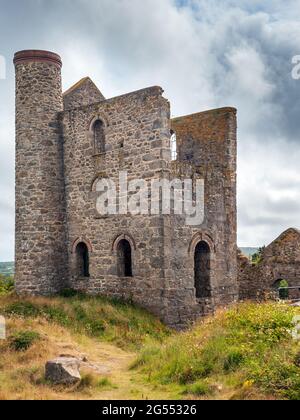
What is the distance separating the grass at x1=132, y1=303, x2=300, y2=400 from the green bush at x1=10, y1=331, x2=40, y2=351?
252 cm

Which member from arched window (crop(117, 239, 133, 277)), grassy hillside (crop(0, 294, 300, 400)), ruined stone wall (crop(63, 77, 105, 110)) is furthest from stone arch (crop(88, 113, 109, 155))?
grassy hillside (crop(0, 294, 300, 400))

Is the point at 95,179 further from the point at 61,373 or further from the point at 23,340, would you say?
the point at 61,373

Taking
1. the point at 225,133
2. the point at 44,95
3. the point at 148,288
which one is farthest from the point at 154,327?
the point at 44,95

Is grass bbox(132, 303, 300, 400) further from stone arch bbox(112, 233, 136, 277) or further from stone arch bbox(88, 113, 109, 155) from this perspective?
stone arch bbox(88, 113, 109, 155)

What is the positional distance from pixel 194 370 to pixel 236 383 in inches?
43.4

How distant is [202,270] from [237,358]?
859cm

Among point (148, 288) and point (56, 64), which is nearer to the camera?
point (148, 288)

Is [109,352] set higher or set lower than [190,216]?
lower

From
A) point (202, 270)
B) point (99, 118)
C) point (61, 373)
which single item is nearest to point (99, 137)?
point (99, 118)

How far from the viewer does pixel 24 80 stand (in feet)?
59.9

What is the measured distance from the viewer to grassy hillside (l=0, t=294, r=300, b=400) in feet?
27.7

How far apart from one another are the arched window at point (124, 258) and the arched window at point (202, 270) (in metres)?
2.43

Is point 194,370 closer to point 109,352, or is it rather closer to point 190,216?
point 109,352
